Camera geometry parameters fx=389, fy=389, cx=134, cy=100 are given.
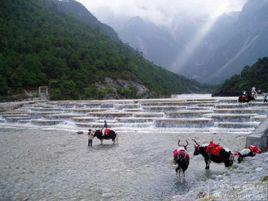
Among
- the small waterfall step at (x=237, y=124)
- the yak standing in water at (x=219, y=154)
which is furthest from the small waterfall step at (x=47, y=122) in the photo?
the yak standing in water at (x=219, y=154)

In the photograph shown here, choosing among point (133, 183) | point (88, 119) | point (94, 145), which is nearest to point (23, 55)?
point (88, 119)

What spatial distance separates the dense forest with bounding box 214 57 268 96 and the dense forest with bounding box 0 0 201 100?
49.8 ft

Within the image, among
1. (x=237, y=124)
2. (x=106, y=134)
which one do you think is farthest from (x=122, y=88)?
(x=106, y=134)

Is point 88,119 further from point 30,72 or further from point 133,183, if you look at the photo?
point 30,72

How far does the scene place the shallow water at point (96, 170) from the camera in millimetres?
11125

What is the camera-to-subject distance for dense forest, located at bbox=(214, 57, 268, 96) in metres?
63.8

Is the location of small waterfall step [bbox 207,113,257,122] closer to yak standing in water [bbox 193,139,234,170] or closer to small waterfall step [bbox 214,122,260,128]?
small waterfall step [bbox 214,122,260,128]

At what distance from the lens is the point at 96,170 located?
1386 centimetres

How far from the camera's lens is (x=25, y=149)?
19.3 metres

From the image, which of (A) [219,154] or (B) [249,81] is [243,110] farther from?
(B) [249,81]

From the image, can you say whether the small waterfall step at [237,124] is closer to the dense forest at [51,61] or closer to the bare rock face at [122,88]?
the dense forest at [51,61]

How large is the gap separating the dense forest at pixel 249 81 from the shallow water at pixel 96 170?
4599cm

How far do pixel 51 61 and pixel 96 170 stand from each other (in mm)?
52379

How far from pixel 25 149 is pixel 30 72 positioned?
38.7m
